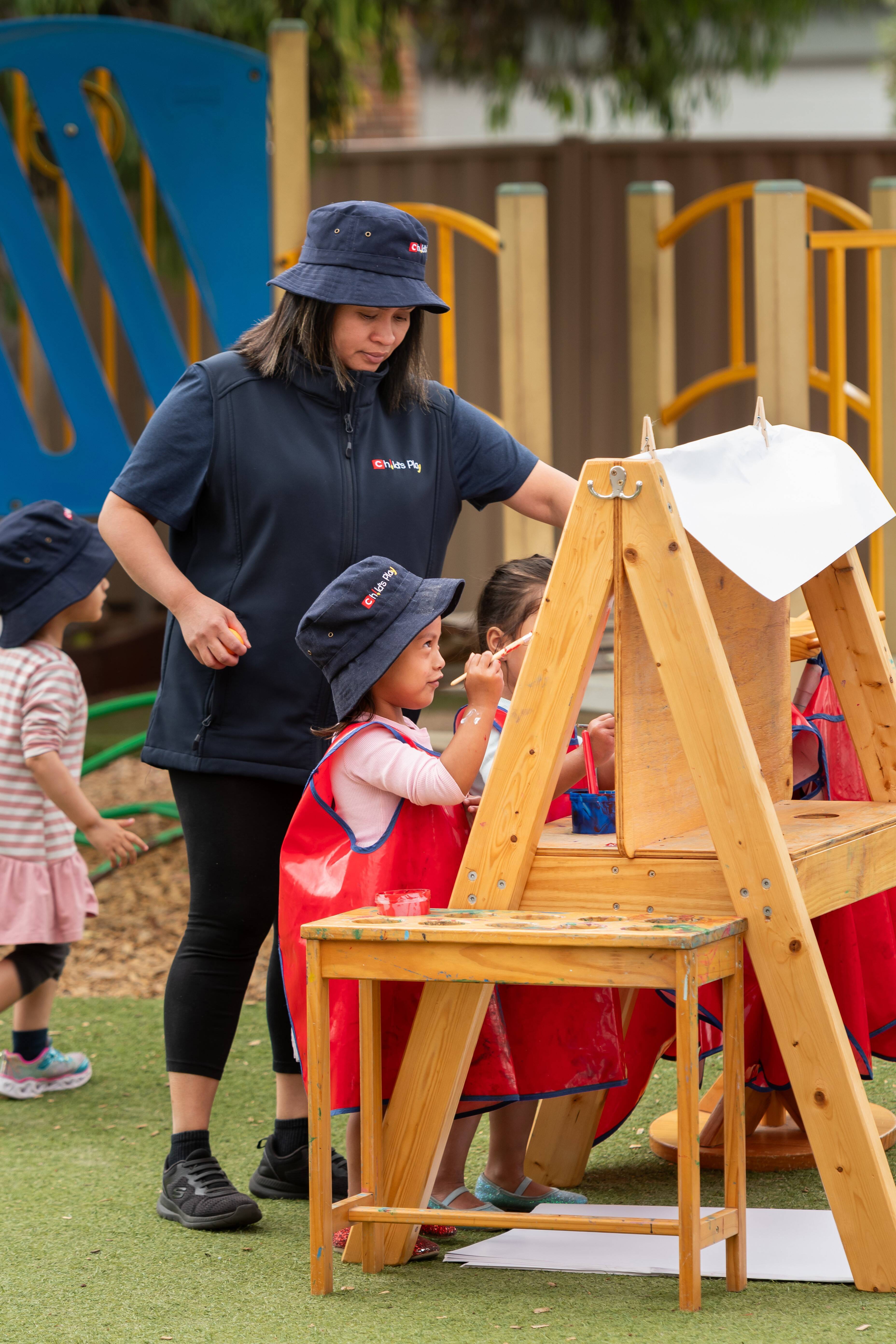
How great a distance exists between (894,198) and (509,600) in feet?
13.2

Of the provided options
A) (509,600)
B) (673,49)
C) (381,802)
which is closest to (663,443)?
(673,49)

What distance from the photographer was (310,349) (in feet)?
8.98

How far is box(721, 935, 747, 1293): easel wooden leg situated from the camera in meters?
2.28

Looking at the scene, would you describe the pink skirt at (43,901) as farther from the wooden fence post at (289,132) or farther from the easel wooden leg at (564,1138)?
the wooden fence post at (289,132)

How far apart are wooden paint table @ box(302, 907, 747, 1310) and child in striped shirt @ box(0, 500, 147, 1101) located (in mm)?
1339

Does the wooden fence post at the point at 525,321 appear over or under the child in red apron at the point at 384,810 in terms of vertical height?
over

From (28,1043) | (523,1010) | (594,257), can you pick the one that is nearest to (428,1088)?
(523,1010)

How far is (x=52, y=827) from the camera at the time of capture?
148 inches

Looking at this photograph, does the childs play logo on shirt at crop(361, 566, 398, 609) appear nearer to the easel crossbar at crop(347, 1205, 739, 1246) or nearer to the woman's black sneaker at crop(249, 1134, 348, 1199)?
the easel crossbar at crop(347, 1205, 739, 1246)

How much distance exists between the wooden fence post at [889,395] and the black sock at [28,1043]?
264 cm

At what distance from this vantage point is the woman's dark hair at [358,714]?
8.46 feet

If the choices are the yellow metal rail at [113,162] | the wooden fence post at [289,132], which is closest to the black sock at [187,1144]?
the wooden fence post at [289,132]

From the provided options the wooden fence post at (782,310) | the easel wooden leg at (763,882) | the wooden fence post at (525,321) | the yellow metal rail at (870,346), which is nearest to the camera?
the easel wooden leg at (763,882)

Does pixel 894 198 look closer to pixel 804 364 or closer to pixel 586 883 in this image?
pixel 804 364
